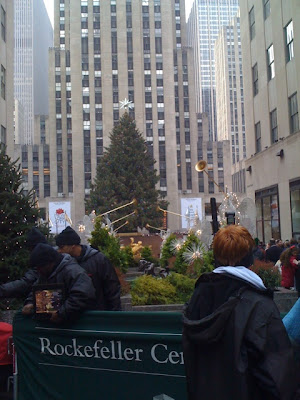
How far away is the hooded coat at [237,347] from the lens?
8.47ft

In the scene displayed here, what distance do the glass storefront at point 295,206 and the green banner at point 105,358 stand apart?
19.8m

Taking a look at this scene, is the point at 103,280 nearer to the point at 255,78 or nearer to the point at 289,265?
the point at 289,265

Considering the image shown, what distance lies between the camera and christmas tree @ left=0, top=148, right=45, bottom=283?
8.04 meters

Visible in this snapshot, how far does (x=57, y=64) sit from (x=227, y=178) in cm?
4407

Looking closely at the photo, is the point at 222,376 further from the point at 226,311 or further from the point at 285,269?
the point at 285,269

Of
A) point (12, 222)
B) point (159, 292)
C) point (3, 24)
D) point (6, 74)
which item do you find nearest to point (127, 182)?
→ point (6, 74)

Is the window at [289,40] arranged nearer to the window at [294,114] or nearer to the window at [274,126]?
the window at [294,114]

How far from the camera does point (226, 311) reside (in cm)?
267

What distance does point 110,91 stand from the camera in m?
85.3

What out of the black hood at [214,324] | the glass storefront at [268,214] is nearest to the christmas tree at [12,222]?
the black hood at [214,324]

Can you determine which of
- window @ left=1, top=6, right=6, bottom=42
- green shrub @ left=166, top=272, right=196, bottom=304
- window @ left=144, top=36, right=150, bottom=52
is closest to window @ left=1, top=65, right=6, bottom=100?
window @ left=1, top=6, right=6, bottom=42

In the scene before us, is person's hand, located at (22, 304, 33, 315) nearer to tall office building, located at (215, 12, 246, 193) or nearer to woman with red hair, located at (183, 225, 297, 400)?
woman with red hair, located at (183, 225, 297, 400)

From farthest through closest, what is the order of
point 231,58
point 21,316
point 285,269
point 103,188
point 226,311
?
point 231,58, point 103,188, point 285,269, point 21,316, point 226,311

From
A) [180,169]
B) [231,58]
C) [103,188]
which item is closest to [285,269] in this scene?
[103,188]
